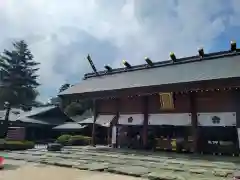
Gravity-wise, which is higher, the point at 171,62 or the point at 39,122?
the point at 171,62

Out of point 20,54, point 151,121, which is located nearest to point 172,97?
point 151,121

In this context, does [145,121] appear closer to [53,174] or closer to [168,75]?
[168,75]

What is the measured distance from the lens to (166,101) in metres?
14.3

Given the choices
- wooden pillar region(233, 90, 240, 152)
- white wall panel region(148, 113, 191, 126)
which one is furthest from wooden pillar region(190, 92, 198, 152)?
wooden pillar region(233, 90, 240, 152)

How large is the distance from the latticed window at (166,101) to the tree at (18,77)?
37.3 meters

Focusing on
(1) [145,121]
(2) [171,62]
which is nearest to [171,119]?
(1) [145,121]

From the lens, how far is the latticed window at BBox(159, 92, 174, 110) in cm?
1395

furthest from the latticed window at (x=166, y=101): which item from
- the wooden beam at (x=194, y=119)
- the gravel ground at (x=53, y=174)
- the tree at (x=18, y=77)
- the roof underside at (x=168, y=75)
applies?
the tree at (x=18, y=77)

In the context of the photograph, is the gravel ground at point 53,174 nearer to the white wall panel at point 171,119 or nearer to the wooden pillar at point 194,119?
the wooden pillar at point 194,119

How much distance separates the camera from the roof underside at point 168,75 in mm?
12977

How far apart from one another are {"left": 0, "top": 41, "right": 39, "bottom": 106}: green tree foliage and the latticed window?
3750 centimetres

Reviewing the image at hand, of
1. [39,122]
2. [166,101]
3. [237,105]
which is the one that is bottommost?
[39,122]

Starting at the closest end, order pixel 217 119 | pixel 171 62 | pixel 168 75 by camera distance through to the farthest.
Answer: pixel 217 119
pixel 168 75
pixel 171 62

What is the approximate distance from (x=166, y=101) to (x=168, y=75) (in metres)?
1.85
